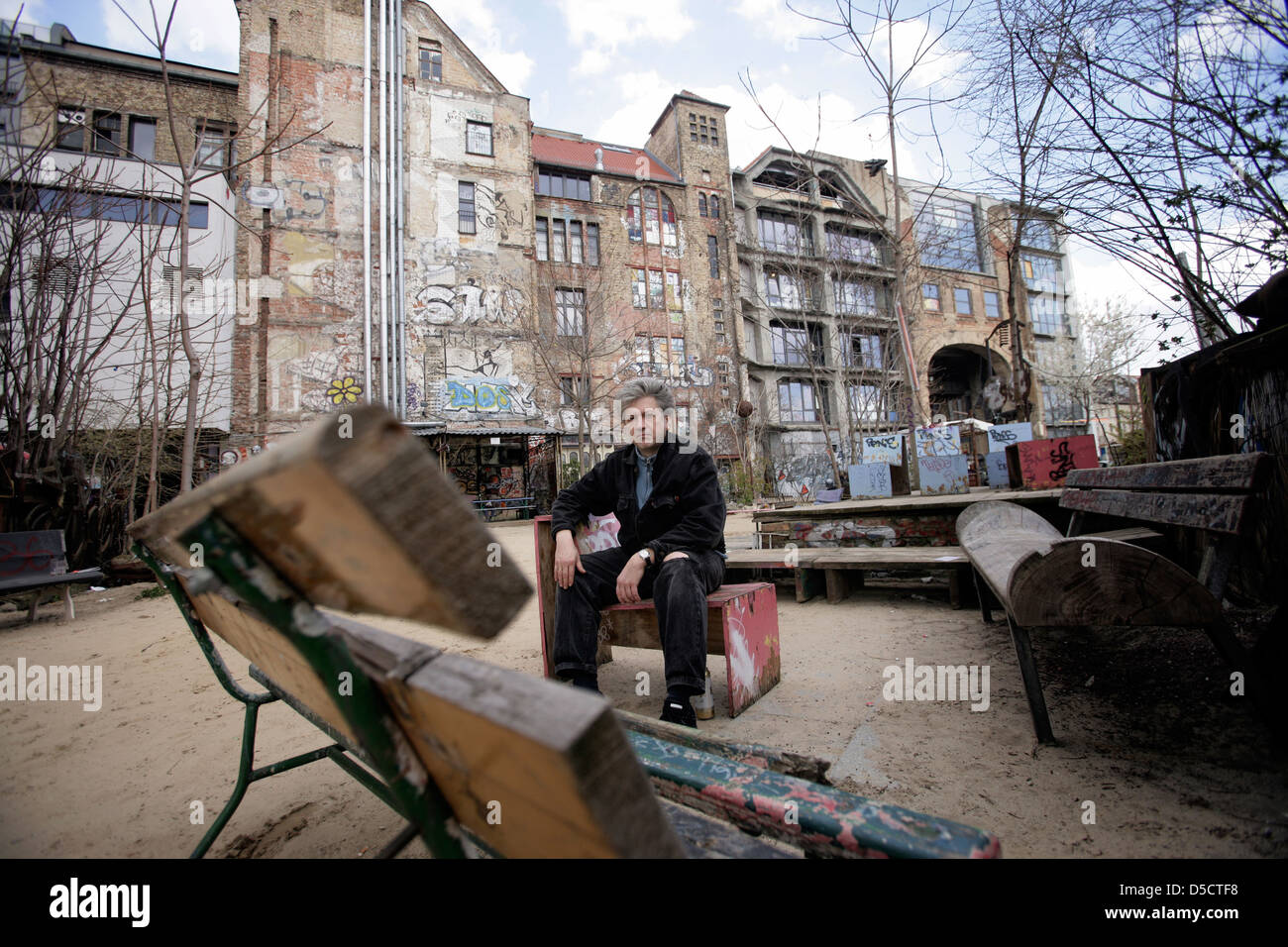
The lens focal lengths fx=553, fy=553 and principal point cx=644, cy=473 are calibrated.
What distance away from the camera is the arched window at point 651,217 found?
24031 mm

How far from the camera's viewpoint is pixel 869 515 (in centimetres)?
512

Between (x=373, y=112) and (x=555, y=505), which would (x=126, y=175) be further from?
(x=555, y=505)

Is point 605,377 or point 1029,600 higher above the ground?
point 605,377

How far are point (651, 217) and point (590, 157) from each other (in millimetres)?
4096

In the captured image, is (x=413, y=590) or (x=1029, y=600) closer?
(x=413, y=590)

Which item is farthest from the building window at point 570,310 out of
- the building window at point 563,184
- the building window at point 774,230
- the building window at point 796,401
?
the building window at point 774,230

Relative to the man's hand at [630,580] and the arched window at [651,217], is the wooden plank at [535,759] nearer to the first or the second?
the man's hand at [630,580]

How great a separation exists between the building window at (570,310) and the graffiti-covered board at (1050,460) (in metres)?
15.5

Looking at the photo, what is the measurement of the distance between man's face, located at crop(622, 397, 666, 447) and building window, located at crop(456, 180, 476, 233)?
64.2ft

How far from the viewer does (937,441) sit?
1521cm

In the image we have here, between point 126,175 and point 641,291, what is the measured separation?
1692 centimetres

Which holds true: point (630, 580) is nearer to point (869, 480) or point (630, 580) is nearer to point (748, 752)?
point (748, 752)

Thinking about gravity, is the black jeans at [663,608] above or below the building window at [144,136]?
below
